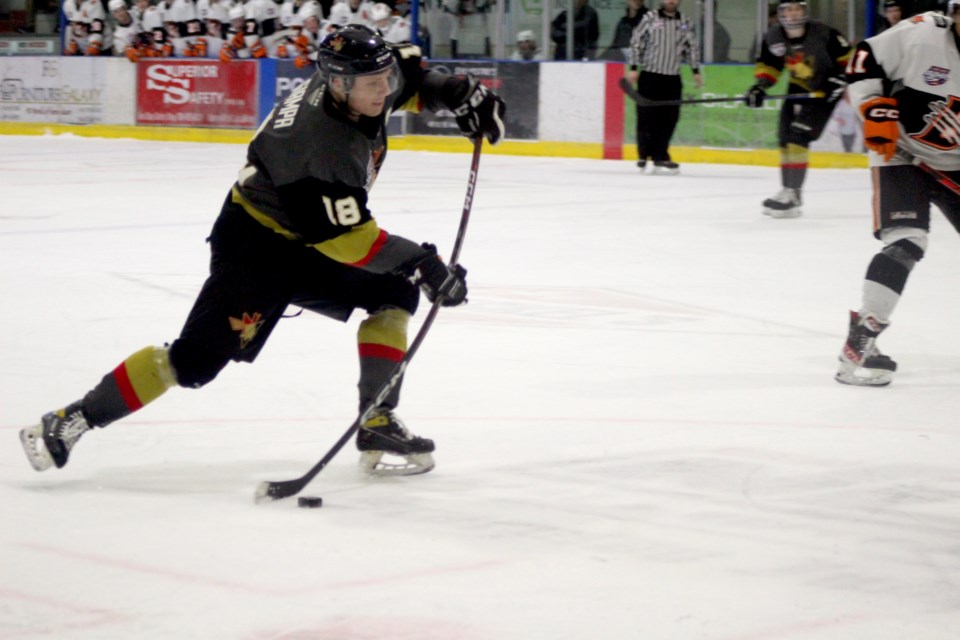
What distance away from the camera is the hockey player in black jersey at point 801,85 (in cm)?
878

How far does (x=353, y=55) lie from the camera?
3061 mm

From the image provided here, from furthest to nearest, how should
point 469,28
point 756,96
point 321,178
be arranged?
point 469,28 → point 756,96 → point 321,178

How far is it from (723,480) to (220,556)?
3.81 feet

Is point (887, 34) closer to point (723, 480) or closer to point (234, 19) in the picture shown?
point (723, 480)

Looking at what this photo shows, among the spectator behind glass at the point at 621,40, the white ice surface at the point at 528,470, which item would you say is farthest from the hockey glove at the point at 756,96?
the spectator behind glass at the point at 621,40

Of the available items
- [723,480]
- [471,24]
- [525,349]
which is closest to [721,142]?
[471,24]

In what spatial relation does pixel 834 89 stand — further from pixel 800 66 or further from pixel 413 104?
pixel 413 104

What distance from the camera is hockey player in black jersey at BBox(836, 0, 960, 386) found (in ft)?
14.6

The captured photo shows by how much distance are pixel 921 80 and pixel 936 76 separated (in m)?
0.04

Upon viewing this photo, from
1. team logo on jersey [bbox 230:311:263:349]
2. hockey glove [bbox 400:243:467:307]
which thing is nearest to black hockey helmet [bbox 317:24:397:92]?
hockey glove [bbox 400:243:467:307]

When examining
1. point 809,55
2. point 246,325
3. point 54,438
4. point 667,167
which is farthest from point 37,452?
point 667,167

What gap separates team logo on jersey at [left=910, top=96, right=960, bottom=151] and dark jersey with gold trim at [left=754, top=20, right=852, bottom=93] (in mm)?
4414

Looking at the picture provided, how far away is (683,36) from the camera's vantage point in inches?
471

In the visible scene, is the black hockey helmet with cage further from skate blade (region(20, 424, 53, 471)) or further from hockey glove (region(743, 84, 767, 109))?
hockey glove (region(743, 84, 767, 109))
